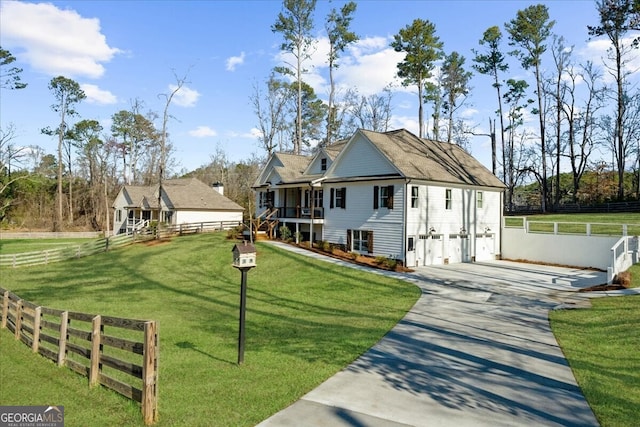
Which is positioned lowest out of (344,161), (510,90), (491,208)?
(491,208)

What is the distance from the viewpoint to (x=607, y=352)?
28.4 feet

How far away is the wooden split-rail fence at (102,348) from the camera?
558cm

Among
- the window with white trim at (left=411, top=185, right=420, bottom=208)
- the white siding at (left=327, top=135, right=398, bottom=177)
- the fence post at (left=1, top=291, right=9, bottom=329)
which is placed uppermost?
the white siding at (left=327, top=135, right=398, bottom=177)

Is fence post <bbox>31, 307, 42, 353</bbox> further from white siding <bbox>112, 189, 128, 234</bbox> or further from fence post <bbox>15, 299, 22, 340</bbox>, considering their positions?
white siding <bbox>112, 189, 128, 234</bbox>

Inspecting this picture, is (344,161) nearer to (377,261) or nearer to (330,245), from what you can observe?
(330,245)

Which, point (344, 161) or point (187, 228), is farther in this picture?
point (187, 228)

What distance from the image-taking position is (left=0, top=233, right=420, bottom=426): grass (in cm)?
607

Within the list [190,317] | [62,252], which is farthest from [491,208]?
[62,252]

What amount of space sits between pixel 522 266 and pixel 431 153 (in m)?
9.26

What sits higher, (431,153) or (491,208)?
(431,153)

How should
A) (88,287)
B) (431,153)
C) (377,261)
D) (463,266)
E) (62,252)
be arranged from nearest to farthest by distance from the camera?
(88,287)
(377,261)
(463,266)
(431,153)
(62,252)

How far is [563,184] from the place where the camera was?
224 ft

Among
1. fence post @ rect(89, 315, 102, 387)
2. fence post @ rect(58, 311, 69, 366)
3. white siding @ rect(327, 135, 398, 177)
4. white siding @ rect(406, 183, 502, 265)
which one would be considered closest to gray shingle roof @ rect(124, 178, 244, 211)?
white siding @ rect(327, 135, 398, 177)

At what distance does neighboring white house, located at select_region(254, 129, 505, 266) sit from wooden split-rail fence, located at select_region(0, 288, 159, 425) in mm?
15960
